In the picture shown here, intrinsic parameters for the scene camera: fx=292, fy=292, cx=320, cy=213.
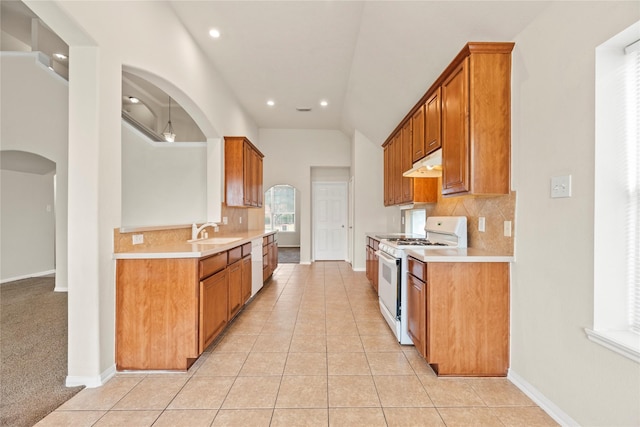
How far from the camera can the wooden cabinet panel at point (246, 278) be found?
348 centimetres

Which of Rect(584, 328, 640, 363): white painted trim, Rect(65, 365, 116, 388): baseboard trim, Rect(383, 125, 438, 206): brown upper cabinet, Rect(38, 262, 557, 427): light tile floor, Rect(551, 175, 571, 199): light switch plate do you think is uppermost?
Rect(383, 125, 438, 206): brown upper cabinet

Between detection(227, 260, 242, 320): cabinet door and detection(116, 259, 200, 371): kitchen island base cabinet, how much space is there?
2.40 ft

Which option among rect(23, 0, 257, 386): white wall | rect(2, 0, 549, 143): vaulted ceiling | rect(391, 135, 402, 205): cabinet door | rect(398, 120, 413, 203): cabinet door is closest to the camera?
rect(23, 0, 257, 386): white wall

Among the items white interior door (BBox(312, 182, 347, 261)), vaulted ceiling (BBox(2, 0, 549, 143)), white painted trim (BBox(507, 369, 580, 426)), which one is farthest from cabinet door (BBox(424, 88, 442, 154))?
white interior door (BBox(312, 182, 347, 261))

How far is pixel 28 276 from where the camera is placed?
17.4 feet

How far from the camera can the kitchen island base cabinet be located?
219 cm

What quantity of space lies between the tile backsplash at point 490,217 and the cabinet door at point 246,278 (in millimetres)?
2472

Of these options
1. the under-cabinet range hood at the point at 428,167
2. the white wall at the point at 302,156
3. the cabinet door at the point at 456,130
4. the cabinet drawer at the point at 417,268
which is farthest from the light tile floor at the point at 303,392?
the white wall at the point at 302,156

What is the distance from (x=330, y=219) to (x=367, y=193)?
153 centimetres

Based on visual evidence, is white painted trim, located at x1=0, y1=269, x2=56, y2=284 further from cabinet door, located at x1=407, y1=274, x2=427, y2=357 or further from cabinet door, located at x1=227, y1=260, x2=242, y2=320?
cabinet door, located at x1=407, y1=274, x2=427, y2=357

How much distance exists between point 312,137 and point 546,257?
19.5 ft

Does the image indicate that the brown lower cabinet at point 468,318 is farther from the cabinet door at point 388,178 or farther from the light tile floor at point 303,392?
the cabinet door at point 388,178

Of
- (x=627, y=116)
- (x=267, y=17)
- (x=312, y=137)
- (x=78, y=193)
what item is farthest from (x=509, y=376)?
(x=312, y=137)

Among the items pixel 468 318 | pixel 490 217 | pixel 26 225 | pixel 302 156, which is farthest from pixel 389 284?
pixel 26 225
